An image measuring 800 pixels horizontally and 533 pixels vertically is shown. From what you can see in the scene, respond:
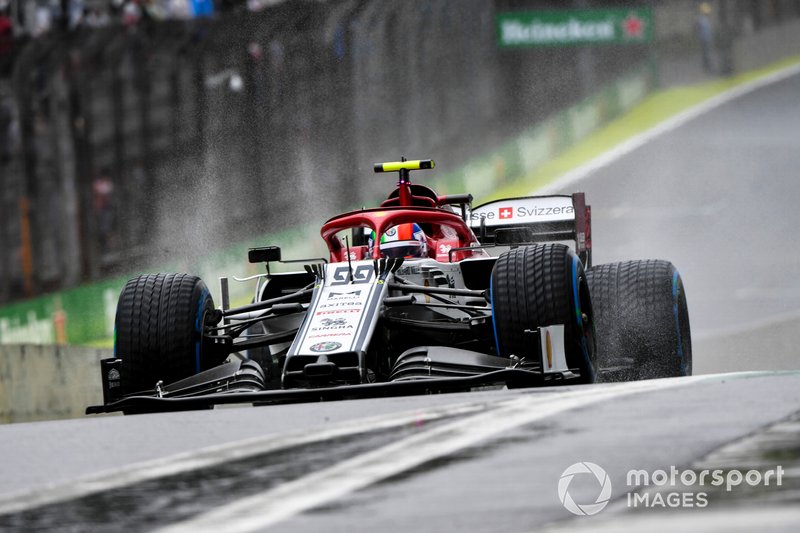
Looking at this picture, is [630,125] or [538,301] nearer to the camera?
[538,301]

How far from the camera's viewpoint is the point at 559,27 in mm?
30375

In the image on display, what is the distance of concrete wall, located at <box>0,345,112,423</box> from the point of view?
12867 millimetres

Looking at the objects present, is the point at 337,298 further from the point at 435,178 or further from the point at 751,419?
the point at 435,178

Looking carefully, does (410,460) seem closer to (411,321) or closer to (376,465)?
(376,465)

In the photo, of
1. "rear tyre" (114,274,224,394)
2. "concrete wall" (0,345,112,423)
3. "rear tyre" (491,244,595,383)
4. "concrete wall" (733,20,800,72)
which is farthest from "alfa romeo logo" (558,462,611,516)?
"concrete wall" (733,20,800,72)

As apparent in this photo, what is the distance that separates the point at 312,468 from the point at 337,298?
15.4ft

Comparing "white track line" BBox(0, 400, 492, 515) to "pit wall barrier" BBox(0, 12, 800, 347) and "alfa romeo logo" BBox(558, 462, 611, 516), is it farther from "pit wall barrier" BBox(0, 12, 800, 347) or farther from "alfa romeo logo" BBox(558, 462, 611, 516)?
"pit wall barrier" BBox(0, 12, 800, 347)

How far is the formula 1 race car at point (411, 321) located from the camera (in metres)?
8.12

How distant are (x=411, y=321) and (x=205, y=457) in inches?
170

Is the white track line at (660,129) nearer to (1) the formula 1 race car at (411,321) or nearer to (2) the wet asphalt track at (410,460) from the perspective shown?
(1) the formula 1 race car at (411,321)

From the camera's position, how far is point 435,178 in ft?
84.6

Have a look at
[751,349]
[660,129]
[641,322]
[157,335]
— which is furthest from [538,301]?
[660,129]

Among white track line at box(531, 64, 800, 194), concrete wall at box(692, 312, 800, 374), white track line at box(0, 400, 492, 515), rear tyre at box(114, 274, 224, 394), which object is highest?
white track line at box(531, 64, 800, 194)

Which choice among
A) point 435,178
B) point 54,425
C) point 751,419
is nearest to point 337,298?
point 54,425
